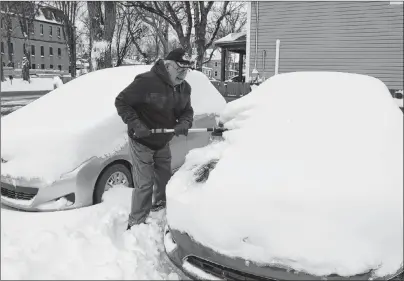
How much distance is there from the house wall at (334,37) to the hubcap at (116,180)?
10.8m

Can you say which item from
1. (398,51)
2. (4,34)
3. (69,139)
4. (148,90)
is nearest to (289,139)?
(148,90)

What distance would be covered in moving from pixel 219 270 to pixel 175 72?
184cm

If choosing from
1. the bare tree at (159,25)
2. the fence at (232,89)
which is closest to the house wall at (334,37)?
the fence at (232,89)

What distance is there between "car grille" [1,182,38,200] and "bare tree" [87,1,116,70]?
Answer: 22.3 ft

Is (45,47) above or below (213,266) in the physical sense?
above

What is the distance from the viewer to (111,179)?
12.9 ft

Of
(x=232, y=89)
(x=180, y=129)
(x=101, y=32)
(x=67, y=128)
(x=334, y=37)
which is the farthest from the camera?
(x=232, y=89)

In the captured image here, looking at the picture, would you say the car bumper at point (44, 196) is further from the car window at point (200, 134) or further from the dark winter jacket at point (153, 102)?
the car window at point (200, 134)

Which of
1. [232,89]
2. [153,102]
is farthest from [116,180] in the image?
[232,89]

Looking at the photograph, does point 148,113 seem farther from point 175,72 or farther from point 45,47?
point 45,47

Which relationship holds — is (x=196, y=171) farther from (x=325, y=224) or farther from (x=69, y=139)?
(x=69, y=139)

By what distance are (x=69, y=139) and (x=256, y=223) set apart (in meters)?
2.25

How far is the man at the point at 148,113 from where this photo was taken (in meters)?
3.33

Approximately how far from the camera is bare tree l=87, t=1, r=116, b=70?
991cm
